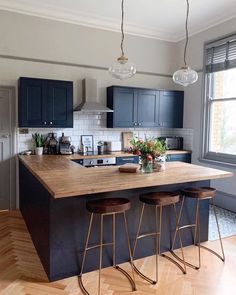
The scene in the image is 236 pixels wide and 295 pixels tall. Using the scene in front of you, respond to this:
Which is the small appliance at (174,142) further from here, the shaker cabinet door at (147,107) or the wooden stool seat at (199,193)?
the wooden stool seat at (199,193)

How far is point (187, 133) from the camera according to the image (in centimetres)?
582

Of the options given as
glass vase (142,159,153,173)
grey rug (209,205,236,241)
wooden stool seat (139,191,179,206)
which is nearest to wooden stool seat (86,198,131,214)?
wooden stool seat (139,191,179,206)

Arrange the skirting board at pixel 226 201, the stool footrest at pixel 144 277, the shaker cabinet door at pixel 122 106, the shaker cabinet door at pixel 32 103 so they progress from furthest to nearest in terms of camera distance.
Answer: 1. the shaker cabinet door at pixel 122 106
2. the skirting board at pixel 226 201
3. the shaker cabinet door at pixel 32 103
4. the stool footrest at pixel 144 277

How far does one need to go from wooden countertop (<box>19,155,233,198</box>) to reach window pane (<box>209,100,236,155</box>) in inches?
69.6

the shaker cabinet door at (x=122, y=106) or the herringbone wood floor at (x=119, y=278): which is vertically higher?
the shaker cabinet door at (x=122, y=106)

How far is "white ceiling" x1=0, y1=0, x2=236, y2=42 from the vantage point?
14.3ft

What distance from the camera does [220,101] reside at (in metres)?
5.02

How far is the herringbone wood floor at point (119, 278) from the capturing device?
2.50 metres

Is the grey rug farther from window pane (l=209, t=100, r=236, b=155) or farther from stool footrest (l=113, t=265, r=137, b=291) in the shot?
stool footrest (l=113, t=265, r=137, b=291)

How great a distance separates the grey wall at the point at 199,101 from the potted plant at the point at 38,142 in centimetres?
299

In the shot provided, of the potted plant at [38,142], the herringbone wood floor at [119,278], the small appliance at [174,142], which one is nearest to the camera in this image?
the herringbone wood floor at [119,278]

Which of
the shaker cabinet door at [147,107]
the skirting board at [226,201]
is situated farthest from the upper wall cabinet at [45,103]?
the skirting board at [226,201]

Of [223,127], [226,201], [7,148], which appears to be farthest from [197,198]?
[7,148]

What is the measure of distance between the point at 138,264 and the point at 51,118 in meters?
2.70
